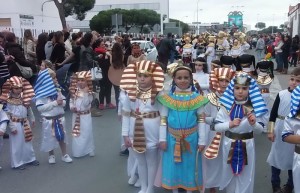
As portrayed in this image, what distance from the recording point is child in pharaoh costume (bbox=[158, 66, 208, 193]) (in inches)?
164

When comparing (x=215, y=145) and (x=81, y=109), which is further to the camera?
(x=81, y=109)

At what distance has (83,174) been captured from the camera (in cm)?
573

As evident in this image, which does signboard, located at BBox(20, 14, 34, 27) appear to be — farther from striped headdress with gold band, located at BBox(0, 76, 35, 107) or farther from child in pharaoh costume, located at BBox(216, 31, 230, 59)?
striped headdress with gold band, located at BBox(0, 76, 35, 107)

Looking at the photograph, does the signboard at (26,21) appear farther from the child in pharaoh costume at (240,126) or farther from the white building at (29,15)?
the child in pharaoh costume at (240,126)

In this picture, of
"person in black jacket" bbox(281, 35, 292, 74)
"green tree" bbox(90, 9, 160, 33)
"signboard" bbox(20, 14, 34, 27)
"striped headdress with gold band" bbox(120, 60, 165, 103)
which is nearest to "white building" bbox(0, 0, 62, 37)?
"signboard" bbox(20, 14, 34, 27)

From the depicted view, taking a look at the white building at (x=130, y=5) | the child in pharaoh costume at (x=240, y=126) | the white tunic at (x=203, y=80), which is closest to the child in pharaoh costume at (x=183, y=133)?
the child in pharaoh costume at (x=240, y=126)

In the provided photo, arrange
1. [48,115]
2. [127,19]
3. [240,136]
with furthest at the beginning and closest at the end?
[127,19], [48,115], [240,136]

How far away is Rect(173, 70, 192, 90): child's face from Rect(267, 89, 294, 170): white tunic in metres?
1.18

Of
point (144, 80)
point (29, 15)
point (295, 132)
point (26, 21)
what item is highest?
point (29, 15)

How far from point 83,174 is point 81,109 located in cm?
112

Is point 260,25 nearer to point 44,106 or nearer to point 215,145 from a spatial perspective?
point 44,106

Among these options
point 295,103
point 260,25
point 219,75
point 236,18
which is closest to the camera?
point 295,103

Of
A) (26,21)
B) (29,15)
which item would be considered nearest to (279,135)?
(26,21)

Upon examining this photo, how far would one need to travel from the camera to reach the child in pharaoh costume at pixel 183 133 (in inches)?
164
